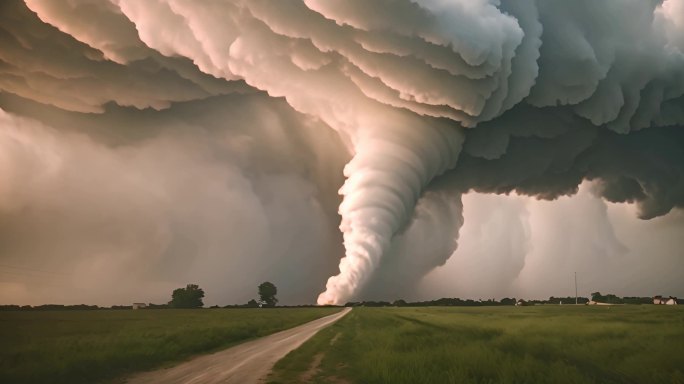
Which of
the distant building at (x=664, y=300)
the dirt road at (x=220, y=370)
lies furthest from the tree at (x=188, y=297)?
the distant building at (x=664, y=300)

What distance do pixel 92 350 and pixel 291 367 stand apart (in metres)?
8.35

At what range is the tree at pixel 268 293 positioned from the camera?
159000 millimetres

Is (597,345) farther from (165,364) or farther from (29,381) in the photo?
(29,381)

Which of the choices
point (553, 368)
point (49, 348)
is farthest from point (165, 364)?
point (553, 368)

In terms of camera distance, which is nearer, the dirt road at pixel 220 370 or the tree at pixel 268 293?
the dirt road at pixel 220 370

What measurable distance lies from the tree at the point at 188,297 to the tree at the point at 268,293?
909 inches

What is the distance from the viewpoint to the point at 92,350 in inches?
676

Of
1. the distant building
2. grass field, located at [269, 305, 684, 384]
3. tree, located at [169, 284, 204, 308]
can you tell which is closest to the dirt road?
grass field, located at [269, 305, 684, 384]

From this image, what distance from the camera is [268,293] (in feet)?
525

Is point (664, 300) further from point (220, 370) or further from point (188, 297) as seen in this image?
point (220, 370)

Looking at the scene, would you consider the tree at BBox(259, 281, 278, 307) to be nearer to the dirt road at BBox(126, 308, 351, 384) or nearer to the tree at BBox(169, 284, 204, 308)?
the tree at BBox(169, 284, 204, 308)

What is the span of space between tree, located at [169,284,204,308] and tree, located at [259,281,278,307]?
909 inches

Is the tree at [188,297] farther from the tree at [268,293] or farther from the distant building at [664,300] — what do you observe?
the distant building at [664,300]

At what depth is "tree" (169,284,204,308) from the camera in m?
140
